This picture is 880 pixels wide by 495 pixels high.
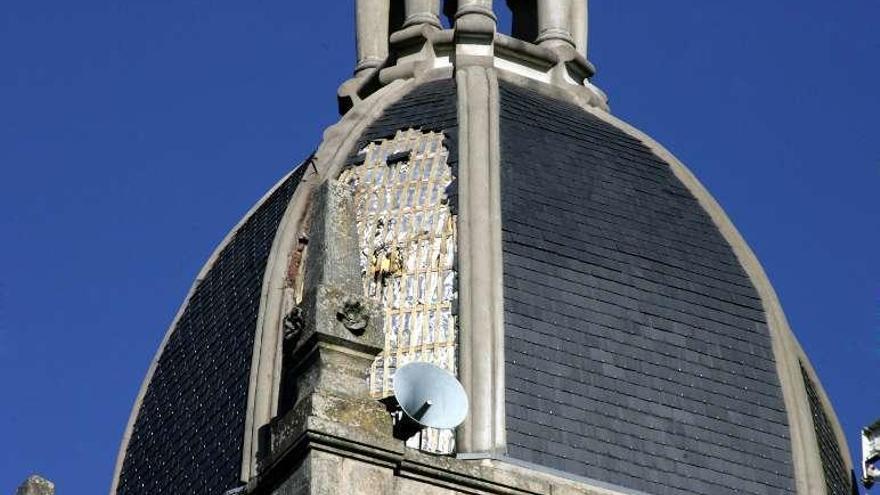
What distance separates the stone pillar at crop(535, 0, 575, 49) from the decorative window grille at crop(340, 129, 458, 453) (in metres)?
4.80

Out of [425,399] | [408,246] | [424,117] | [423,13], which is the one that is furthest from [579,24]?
[425,399]

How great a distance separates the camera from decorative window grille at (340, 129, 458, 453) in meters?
39.0

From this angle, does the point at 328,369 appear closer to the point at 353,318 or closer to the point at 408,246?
the point at 353,318

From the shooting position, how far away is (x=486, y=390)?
37750 mm

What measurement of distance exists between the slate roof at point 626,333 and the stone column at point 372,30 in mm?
4765

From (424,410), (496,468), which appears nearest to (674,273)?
(496,468)

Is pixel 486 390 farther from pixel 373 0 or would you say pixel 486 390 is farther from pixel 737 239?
pixel 373 0

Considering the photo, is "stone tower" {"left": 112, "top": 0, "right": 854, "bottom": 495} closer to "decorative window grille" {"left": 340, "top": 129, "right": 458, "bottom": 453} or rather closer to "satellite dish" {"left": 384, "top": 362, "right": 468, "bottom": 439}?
"decorative window grille" {"left": 340, "top": 129, "right": 458, "bottom": 453}

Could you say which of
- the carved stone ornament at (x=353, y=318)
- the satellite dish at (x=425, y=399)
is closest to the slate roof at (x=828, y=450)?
the satellite dish at (x=425, y=399)

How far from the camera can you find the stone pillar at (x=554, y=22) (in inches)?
1848

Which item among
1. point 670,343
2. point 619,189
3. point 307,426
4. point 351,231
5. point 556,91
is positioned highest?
point 556,91

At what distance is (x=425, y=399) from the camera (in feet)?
105

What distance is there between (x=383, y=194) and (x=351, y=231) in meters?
9.36

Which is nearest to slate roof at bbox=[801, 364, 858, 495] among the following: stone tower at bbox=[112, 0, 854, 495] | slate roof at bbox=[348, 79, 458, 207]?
stone tower at bbox=[112, 0, 854, 495]
